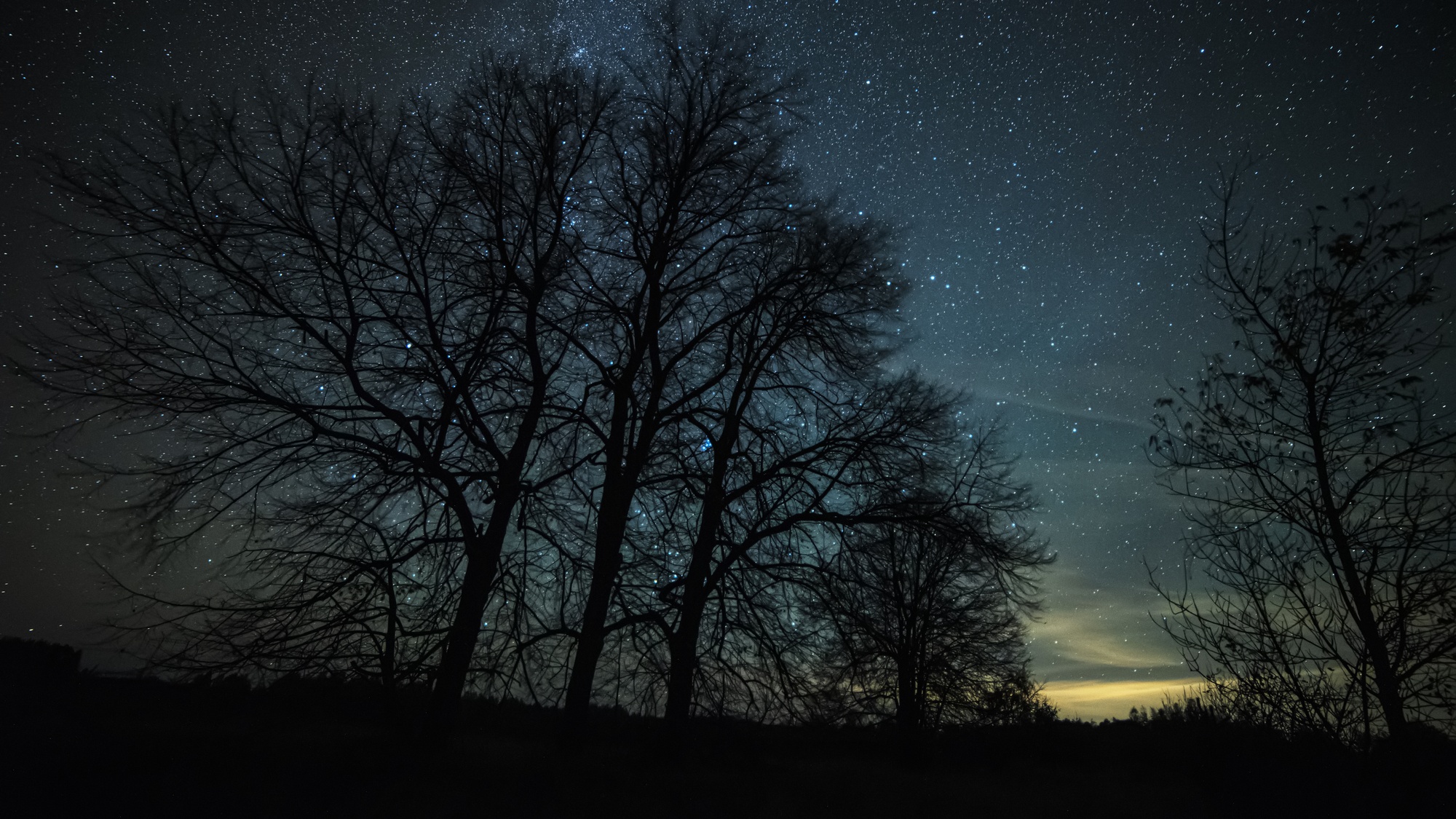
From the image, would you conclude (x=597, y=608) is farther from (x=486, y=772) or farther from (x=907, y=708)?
(x=907, y=708)

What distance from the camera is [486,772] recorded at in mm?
7785

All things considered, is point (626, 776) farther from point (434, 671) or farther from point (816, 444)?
point (816, 444)

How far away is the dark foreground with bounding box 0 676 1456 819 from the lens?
6504 millimetres

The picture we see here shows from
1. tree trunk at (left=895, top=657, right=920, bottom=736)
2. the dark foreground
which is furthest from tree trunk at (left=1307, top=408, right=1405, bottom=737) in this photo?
tree trunk at (left=895, top=657, right=920, bottom=736)

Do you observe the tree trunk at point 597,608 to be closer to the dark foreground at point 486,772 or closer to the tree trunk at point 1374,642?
the dark foreground at point 486,772

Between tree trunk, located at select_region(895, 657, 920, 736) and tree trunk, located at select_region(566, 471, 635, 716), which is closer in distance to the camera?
tree trunk, located at select_region(566, 471, 635, 716)

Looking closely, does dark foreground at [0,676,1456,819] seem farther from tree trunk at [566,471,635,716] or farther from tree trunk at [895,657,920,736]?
tree trunk at [895,657,920,736]

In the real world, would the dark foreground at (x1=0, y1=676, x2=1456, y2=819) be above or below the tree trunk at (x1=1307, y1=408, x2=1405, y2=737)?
below

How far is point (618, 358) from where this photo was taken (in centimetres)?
1048

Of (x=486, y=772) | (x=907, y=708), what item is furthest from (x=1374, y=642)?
(x=907, y=708)

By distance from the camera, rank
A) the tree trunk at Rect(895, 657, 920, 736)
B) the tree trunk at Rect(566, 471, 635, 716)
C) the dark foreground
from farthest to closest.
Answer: the tree trunk at Rect(895, 657, 920, 736), the tree trunk at Rect(566, 471, 635, 716), the dark foreground

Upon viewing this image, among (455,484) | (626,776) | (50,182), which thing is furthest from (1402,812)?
(50,182)

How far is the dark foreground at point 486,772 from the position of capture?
6504 millimetres

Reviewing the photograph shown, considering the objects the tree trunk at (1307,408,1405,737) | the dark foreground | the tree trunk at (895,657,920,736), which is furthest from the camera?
the tree trunk at (895,657,920,736)
